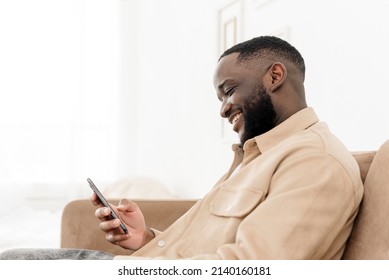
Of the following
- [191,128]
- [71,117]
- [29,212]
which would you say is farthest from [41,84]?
[191,128]

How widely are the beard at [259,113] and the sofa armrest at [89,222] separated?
0.61m

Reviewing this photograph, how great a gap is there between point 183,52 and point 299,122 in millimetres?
2429

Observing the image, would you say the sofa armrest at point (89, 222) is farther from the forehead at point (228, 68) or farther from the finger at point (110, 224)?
the forehead at point (228, 68)

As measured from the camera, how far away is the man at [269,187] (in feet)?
2.84

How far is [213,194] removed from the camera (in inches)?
45.9

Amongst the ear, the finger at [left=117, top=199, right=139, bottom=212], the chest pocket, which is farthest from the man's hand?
the ear

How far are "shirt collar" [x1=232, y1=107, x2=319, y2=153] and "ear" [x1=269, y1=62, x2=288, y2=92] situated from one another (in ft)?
0.26

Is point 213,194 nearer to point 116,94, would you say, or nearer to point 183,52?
point 183,52

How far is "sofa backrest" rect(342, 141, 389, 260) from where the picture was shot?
0.92 m

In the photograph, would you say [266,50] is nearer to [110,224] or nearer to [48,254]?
[110,224]

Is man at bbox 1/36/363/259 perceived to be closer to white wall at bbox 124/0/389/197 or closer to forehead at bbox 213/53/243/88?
forehead at bbox 213/53/243/88

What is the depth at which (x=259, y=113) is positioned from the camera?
1191 mm

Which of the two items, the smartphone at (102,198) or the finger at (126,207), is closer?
the smartphone at (102,198)

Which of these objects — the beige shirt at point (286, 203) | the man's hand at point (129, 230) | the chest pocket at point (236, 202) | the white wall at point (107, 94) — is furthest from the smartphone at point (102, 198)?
the white wall at point (107, 94)
